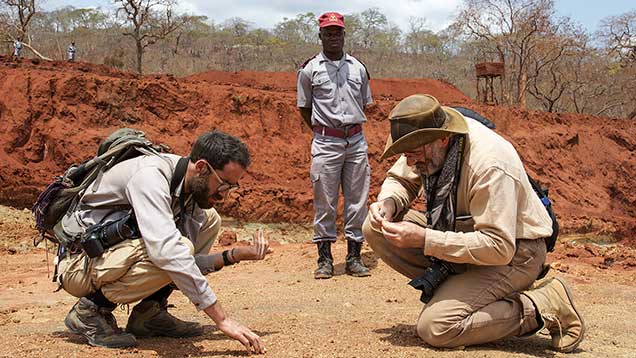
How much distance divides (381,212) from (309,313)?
107 cm

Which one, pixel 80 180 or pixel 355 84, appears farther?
pixel 355 84

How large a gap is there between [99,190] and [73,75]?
A: 8.44 meters

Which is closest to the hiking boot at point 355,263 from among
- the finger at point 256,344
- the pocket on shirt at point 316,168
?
the pocket on shirt at point 316,168

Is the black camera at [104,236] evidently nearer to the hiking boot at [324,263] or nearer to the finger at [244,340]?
the finger at [244,340]

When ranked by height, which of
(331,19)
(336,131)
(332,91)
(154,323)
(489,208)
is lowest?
(154,323)

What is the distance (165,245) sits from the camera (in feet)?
10.9

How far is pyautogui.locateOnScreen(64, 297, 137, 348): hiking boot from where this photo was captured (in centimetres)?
364

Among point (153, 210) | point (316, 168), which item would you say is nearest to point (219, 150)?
point (153, 210)

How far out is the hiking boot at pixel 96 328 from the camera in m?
3.64

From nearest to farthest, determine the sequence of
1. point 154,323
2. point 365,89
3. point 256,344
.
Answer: point 256,344, point 154,323, point 365,89

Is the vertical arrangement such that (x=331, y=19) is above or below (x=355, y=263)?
above

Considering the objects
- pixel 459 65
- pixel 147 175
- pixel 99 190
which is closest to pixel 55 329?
pixel 99 190

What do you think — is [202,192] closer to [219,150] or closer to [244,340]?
[219,150]

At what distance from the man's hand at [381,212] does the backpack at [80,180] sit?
1253mm
